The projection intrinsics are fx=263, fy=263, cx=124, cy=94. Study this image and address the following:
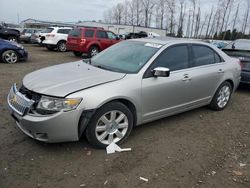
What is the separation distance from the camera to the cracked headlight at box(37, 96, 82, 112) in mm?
3295

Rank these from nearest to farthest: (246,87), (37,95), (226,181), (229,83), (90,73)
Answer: (226,181) < (37,95) < (90,73) < (229,83) < (246,87)

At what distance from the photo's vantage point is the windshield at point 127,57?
4190 mm

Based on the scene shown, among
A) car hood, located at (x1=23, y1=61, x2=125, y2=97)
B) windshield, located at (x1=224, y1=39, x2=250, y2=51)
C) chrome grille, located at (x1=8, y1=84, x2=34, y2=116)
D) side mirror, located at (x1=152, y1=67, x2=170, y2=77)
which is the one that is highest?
windshield, located at (x1=224, y1=39, x2=250, y2=51)

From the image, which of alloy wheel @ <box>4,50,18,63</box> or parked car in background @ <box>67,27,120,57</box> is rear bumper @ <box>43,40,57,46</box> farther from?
alloy wheel @ <box>4,50,18,63</box>

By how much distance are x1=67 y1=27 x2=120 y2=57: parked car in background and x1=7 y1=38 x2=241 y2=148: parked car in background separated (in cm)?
948

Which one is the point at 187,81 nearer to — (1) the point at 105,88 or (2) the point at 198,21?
(1) the point at 105,88

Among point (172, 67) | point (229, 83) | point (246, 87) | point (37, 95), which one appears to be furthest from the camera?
point (246, 87)

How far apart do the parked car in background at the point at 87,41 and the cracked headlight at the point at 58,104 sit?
11.2m

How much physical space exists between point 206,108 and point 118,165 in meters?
3.14

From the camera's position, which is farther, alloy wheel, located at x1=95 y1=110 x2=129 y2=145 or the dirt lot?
alloy wheel, located at x1=95 y1=110 x2=129 y2=145

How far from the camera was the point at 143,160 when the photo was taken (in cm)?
355

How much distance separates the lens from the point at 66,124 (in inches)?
131

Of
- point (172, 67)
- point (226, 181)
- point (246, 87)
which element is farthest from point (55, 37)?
point (226, 181)

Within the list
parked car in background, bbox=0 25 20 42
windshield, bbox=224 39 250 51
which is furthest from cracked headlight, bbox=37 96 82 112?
parked car in background, bbox=0 25 20 42
